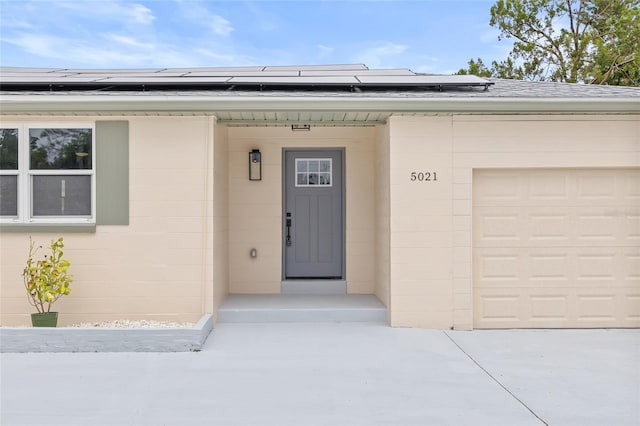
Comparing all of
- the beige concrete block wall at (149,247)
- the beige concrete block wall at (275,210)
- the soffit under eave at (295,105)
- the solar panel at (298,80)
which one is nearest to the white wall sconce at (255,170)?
the beige concrete block wall at (275,210)

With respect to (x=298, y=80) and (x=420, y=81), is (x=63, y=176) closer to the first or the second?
(x=298, y=80)

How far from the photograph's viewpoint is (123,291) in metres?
5.88

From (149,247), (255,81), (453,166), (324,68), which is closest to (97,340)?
(149,247)

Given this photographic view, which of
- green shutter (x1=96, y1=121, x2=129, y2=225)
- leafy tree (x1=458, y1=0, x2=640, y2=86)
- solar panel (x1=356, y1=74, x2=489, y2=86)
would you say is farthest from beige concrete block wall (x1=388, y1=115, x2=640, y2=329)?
leafy tree (x1=458, y1=0, x2=640, y2=86)

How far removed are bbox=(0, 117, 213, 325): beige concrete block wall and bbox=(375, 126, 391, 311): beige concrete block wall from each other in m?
2.30

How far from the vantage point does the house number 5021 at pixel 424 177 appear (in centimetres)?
591

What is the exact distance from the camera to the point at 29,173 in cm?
588

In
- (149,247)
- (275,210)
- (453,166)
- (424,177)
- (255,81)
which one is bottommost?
(149,247)

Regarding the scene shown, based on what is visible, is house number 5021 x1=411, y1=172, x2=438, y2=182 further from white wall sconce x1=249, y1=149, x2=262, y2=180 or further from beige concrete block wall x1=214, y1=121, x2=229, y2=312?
beige concrete block wall x1=214, y1=121, x2=229, y2=312

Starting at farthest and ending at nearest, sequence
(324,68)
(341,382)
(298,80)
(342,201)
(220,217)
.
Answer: (324,68), (342,201), (220,217), (298,80), (341,382)

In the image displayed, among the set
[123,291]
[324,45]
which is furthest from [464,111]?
[324,45]

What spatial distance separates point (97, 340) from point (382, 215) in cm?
383

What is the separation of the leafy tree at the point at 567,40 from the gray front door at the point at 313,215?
1165 cm

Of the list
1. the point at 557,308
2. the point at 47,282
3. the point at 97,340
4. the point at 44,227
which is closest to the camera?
the point at 97,340
